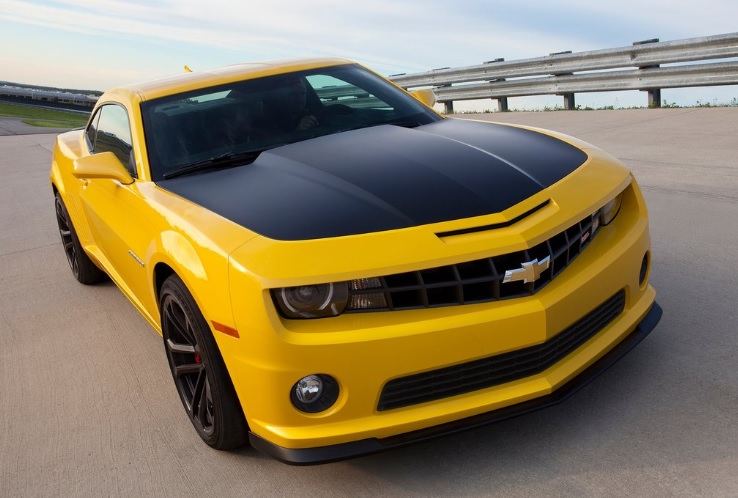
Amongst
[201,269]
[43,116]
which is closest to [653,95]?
[201,269]

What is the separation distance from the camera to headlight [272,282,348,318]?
8.95ft

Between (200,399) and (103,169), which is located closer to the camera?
(200,399)

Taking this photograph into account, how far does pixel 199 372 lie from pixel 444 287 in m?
1.09

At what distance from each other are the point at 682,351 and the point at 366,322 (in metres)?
1.63

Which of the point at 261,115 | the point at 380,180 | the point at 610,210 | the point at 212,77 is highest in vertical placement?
the point at 212,77

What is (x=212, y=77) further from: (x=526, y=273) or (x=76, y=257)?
(x=526, y=273)

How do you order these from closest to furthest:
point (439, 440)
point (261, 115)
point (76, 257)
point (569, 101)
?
point (439, 440) → point (261, 115) → point (76, 257) → point (569, 101)

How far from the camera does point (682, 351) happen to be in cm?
357

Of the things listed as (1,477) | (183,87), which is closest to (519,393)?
(1,477)

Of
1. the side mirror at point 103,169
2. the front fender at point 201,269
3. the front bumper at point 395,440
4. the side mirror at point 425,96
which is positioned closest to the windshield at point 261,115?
the side mirror at point 103,169

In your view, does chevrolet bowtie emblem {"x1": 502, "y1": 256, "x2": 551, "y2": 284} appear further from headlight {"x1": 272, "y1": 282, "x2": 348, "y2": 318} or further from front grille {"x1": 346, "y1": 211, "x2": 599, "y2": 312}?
headlight {"x1": 272, "y1": 282, "x2": 348, "y2": 318}

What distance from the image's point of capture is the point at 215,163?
3.77m

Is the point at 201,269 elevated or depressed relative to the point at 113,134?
depressed

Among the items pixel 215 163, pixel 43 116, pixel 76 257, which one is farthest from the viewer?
pixel 43 116
